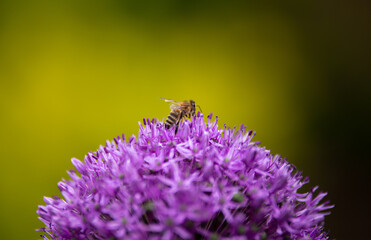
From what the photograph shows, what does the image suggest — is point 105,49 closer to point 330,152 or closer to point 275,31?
point 275,31

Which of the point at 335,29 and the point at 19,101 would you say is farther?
the point at 335,29

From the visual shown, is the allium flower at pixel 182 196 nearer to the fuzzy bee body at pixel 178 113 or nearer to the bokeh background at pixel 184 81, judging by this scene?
the fuzzy bee body at pixel 178 113

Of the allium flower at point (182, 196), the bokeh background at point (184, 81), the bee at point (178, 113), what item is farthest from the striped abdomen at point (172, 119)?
the bokeh background at point (184, 81)

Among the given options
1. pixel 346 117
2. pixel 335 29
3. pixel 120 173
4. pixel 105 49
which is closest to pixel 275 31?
pixel 335 29

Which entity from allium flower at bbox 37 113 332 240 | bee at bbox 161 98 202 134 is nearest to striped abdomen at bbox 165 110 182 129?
bee at bbox 161 98 202 134

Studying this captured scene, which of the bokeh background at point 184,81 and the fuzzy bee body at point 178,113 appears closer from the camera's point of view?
the fuzzy bee body at point 178,113

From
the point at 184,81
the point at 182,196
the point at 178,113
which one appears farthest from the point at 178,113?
the point at 184,81
